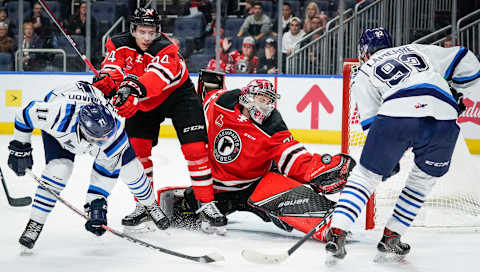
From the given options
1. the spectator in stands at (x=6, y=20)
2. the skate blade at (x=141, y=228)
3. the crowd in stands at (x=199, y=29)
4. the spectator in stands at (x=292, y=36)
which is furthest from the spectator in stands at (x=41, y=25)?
the skate blade at (x=141, y=228)

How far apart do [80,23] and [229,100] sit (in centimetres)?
477

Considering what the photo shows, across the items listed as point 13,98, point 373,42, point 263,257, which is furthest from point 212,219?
point 13,98

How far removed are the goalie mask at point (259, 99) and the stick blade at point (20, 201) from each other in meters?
1.55

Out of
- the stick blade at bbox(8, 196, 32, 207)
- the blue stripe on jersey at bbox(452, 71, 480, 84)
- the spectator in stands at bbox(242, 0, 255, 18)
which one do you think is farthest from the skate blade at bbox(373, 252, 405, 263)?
the spectator in stands at bbox(242, 0, 255, 18)

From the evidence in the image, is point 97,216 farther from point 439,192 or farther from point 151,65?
point 439,192

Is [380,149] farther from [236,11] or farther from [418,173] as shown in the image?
[236,11]

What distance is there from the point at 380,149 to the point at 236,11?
5.14 m

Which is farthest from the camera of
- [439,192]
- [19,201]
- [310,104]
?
[310,104]

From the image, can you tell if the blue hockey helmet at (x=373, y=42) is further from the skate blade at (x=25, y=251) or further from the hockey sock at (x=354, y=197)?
the skate blade at (x=25, y=251)

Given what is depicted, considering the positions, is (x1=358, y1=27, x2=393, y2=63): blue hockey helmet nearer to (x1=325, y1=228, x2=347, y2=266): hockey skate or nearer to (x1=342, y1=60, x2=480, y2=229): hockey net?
(x1=342, y1=60, x2=480, y2=229): hockey net

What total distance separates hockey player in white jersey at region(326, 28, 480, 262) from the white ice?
17 cm

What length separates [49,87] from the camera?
756 cm

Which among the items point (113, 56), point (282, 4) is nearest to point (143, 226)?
point (113, 56)

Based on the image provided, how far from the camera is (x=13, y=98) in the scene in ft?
24.9
